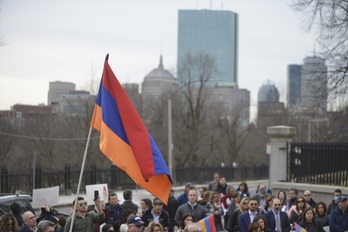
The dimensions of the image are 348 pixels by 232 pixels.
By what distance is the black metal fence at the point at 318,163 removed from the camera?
76.0 ft

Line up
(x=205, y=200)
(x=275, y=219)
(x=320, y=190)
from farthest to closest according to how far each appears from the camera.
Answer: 1. (x=320, y=190)
2. (x=205, y=200)
3. (x=275, y=219)

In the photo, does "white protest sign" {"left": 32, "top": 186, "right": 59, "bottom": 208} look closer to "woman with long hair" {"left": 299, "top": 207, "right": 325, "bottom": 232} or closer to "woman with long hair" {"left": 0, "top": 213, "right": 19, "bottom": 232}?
"woman with long hair" {"left": 0, "top": 213, "right": 19, "bottom": 232}

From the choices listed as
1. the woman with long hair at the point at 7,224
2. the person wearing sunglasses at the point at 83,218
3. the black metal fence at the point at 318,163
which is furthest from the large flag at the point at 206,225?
the black metal fence at the point at 318,163

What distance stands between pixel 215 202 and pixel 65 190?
19.7 meters

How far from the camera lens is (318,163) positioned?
78.6 feet

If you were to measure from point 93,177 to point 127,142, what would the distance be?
27.7 metres

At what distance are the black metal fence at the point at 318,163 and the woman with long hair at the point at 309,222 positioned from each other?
9.53 m

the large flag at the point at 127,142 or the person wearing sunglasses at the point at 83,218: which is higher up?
the large flag at the point at 127,142

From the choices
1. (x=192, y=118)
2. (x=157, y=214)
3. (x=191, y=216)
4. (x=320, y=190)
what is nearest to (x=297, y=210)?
(x=157, y=214)

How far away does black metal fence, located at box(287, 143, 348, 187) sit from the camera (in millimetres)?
23156

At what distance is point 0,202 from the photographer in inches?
569

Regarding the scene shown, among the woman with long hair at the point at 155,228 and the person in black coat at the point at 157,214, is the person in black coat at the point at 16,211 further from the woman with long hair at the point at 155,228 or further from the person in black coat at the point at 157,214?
the woman with long hair at the point at 155,228

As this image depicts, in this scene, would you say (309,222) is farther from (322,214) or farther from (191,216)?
(191,216)

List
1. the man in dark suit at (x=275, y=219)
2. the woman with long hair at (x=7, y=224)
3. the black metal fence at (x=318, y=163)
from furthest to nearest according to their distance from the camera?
1. the black metal fence at (x=318, y=163)
2. the man in dark suit at (x=275, y=219)
3. the woman with long hair at (x=7, y=224)
